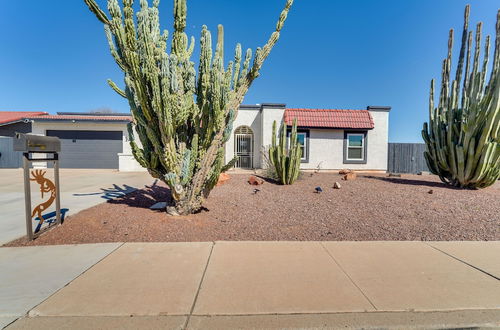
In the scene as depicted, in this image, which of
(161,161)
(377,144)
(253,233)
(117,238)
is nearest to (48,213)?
(117,238)

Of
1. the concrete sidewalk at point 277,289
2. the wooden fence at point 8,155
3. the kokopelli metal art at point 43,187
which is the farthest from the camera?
the wooden fence at point 8,155

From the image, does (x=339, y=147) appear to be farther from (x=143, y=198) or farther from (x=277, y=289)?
(x=277, y=289)

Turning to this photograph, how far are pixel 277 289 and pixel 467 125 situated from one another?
8.69 metres

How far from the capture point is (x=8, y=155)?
17.6m

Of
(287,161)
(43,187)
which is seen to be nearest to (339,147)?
(287,161)

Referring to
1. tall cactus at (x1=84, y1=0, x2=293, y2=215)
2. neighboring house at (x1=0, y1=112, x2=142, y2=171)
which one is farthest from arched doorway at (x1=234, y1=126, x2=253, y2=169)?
tall cactus at (x1=84, y1=0, x2=293, y2=215)

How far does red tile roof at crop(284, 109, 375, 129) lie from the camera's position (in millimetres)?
14459

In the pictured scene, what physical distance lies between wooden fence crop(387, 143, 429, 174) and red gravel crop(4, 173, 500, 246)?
850 centimetres

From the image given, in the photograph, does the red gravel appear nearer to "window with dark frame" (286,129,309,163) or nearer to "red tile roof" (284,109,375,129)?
"window with dark frame" (286,129,309,163)

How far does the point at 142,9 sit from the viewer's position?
14.2ft

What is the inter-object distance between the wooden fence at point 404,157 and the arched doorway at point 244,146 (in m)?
9.27

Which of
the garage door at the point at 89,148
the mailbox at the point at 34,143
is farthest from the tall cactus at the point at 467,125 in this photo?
the garage door at the point at 89,148

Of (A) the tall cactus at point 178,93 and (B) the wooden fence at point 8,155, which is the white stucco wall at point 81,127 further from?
(A) the tall cactus at point 178,93

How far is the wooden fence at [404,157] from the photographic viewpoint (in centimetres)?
1614
